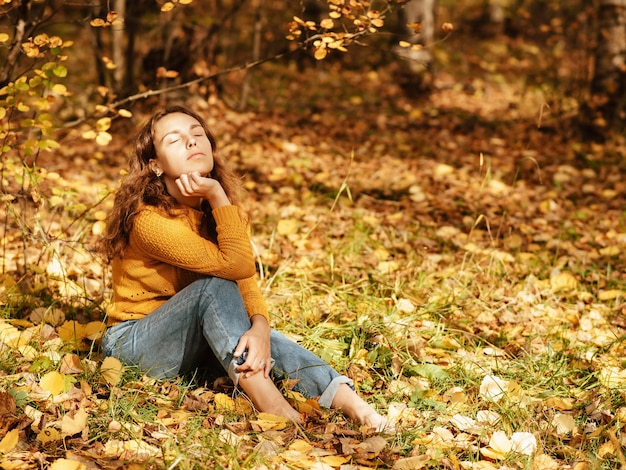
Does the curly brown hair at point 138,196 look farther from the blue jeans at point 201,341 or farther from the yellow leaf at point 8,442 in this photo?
the yellow leaf at point 8,442

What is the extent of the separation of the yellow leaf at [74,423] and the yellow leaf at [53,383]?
183 mm

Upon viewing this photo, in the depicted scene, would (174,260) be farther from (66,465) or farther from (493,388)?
(493,388)

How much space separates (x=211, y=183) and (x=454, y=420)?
121cm

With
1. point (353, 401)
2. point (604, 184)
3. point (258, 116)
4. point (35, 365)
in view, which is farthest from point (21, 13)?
point (604, 184)

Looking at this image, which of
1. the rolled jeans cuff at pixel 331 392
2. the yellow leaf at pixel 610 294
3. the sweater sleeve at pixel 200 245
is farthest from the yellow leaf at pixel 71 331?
the yellow leaf at pixel 610 294

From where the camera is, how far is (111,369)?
2398 mm

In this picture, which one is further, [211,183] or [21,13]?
[21,13]

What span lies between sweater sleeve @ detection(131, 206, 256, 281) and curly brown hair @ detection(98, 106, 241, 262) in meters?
0.07

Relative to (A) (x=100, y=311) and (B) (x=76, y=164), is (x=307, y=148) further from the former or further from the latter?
(A) (x=100, y=311)

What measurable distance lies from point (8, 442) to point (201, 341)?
711mm

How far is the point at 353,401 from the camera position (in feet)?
7.50

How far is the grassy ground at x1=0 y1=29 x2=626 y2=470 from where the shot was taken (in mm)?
2111

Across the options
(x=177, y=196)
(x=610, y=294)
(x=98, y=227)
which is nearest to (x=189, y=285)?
(x=177, y=196)

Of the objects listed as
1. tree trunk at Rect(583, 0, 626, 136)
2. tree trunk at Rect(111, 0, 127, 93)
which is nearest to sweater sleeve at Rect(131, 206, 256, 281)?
tree trunk at Rect(111, 0, 127, 93)
